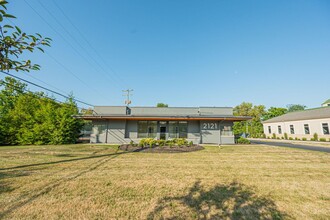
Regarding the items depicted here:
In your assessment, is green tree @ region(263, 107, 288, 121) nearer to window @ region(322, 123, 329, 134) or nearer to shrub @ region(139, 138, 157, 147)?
window @ region(322, 123, 329, 134)

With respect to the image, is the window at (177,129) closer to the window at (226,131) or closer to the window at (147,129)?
the window at (147,129)

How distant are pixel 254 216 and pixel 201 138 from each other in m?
13.3

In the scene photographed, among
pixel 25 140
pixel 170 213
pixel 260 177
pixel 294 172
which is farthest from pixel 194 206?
pixel 25 140

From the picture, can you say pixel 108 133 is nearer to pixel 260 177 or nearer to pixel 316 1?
pixel 260 177

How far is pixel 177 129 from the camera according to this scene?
52.9 feet

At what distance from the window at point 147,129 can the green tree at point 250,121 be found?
24.3 meters

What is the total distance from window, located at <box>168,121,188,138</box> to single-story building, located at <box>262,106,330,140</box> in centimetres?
1976

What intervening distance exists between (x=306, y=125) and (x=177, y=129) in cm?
2184

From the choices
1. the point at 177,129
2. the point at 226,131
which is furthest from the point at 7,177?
the point at 226,131

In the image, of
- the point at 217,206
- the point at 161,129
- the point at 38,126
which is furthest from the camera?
the point at 161,129

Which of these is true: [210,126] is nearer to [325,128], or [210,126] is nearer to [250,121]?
[325,128]

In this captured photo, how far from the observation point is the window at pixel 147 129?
1608cm

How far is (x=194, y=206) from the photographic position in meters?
2.97

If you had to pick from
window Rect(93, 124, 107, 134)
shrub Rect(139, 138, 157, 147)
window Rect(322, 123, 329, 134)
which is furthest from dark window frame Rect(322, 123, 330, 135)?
window Rect(93, 124, 107, 134)
